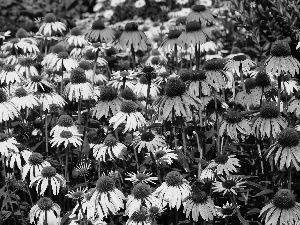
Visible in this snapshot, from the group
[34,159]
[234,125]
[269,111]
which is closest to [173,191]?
[234,125]

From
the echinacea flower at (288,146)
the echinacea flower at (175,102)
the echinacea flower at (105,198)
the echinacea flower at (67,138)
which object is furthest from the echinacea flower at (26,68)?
the echinacea flower at (288,146)

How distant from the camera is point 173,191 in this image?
3.42 metres

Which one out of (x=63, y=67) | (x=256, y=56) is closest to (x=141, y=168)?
(x=63, y=67)

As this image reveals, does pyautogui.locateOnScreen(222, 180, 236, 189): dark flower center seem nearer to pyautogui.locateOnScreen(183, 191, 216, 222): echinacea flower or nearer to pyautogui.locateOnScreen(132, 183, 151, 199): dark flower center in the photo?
pyautogui.locateOnScreen(183, 191, 216, 222): echinacea flower

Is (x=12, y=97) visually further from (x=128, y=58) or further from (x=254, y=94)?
(x=128, y=58)

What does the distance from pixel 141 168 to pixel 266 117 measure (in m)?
0.94

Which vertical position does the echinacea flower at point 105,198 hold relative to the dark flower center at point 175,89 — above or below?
below

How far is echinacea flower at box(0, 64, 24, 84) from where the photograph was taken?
15.3 feet

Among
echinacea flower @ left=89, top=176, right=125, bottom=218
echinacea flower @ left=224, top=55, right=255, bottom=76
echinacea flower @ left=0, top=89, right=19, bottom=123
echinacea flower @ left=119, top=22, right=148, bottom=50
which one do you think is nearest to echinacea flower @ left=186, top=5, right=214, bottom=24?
echinacea flower @ left=119, top=22, right=148, bottom=50

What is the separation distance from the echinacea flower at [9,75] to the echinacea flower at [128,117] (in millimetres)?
1180

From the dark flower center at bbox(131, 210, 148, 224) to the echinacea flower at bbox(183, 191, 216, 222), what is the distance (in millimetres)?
226

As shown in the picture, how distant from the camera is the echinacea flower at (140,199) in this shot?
3.39 m

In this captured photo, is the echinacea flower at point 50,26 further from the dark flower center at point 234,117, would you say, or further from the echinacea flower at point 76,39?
the dark flower center at point 234,117

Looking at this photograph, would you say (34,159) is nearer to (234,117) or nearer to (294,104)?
(234,117)
